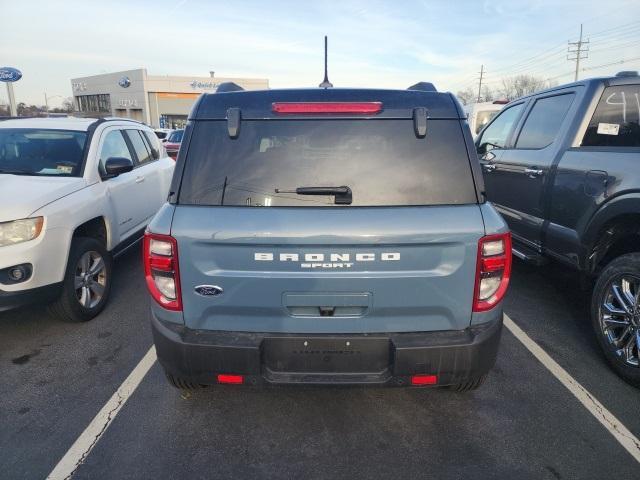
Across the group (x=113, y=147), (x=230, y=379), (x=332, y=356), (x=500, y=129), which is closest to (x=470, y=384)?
(x=332, y=356)

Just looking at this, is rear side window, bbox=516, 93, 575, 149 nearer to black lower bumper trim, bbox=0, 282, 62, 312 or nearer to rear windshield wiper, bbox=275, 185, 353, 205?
rear windshield wiper, bbox=275, 185, 353, 205

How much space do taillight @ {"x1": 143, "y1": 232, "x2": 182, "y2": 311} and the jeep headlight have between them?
1.81 meters

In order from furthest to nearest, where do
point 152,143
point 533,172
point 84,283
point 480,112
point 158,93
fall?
point 158,93, point 480,112, point 152,143, point 533,172, point 84,283

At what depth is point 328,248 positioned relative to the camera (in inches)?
86.6

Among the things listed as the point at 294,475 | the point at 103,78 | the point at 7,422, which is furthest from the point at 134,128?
the point at 103,78

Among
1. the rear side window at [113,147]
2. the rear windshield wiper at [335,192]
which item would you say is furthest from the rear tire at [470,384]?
the rear side window at [113,147]

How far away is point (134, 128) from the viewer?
6.05 metres

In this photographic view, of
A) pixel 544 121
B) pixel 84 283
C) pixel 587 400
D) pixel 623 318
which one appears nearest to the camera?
pixel 587 400

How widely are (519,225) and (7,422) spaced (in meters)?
4.77

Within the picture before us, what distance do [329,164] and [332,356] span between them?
980 mm

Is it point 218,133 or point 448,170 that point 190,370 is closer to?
point 218,133

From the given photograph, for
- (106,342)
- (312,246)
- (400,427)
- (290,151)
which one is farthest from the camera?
(106,342)

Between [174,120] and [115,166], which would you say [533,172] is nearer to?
[115,166]

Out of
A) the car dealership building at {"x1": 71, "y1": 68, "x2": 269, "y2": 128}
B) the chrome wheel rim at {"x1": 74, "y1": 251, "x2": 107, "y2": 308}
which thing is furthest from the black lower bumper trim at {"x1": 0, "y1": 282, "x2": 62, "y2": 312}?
Result: the car dealership building at {"x1": 71, "y1": 68, "x2": 269, "y2": 128}
